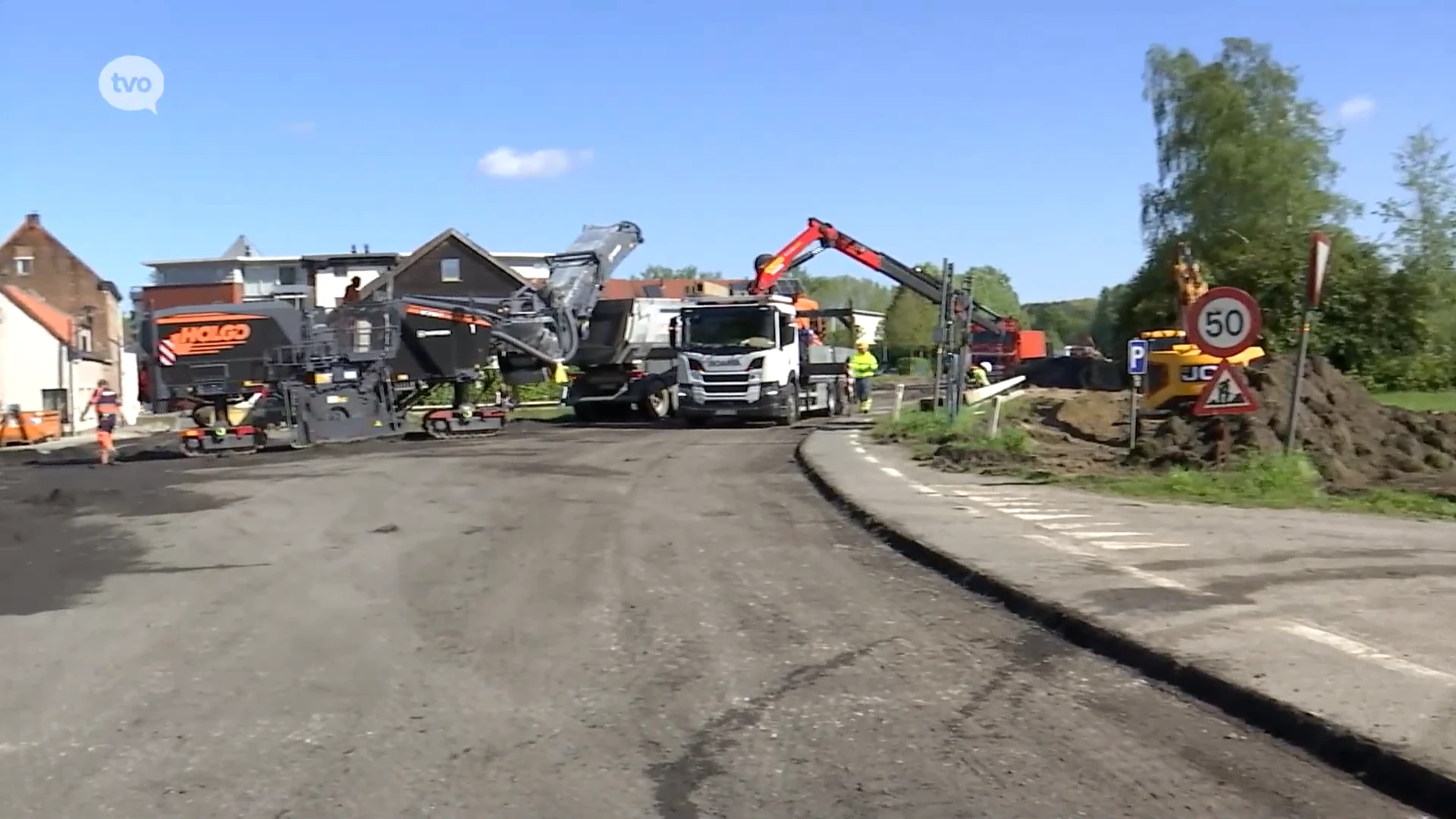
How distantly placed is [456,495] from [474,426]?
13.7m

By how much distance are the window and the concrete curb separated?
6445 centimetres

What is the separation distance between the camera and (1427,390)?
45.3 meters

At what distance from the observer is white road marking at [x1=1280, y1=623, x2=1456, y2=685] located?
672 centimetres

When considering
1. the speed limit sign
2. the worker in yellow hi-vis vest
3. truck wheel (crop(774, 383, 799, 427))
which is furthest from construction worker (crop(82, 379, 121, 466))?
the speed limit sign

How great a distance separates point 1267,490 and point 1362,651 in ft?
27.6

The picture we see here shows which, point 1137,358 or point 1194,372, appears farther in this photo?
point 1194,372

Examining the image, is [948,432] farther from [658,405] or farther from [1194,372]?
[658,405]

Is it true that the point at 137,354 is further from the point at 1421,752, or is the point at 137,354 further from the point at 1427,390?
the point at 1427,390

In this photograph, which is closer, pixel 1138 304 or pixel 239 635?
pixel 239 635

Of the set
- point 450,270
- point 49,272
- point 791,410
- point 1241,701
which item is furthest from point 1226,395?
point 49,272

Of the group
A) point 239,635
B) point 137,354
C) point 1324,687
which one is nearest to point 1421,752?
point 1324,687

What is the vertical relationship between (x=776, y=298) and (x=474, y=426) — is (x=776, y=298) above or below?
above

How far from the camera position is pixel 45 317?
50438 mm

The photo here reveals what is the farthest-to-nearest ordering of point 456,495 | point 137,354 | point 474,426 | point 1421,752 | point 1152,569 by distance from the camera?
point 474,426 → point 137,354 → point 456,495 → point 1152,569 → point 1421,752
